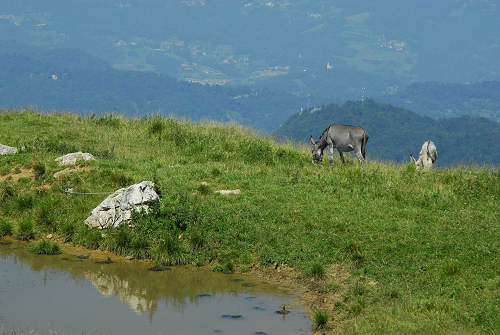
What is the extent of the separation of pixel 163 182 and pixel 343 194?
6.45 meters

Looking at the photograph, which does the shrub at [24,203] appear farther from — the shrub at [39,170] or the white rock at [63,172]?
the shrub at [39,170]

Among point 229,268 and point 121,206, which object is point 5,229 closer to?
point 121,206

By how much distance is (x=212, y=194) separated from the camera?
73.2 ft

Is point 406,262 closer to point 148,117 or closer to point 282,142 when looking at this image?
point 282,142

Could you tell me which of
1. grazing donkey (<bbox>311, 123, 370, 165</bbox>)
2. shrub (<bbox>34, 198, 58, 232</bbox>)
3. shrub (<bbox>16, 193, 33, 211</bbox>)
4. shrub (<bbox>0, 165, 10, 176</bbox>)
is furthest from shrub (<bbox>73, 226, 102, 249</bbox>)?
grazing donkey (<bbox>311, 123, 370, 165</bbox>)

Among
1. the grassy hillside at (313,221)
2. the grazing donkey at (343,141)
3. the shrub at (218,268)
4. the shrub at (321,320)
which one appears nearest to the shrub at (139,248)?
the grassy hillside at (313,221)

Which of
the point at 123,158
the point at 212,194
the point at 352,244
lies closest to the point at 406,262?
the point at 352,244

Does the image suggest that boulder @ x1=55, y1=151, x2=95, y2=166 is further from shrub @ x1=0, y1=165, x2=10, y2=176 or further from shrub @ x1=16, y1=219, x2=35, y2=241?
shrub @ x1=16, y1=219, x2=35, y2=241

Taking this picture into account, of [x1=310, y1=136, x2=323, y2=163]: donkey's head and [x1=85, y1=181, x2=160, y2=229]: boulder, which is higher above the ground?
[x1=310, y1=136, x2=323, y2=163]: donkey's head

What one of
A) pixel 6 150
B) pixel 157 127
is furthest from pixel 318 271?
pixel 157 127

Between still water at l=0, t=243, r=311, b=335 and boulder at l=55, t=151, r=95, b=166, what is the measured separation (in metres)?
6.51

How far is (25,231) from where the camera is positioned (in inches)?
821

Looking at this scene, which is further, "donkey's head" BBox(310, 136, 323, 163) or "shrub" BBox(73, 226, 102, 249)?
"donkey's head" BBox(310, 136, 323, 163)

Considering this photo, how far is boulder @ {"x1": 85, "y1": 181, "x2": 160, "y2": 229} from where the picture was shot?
20.2 metres
